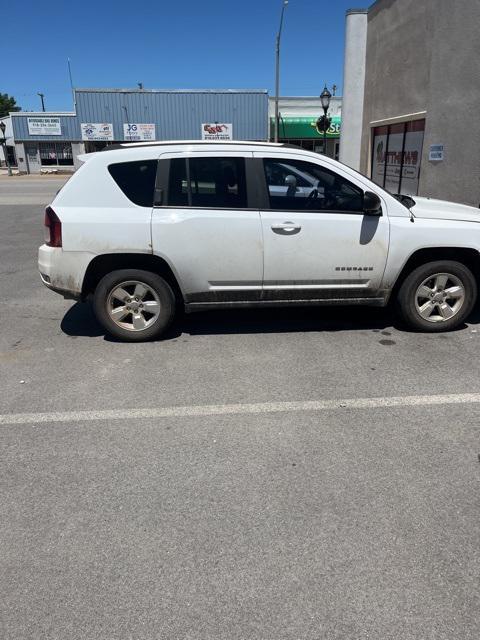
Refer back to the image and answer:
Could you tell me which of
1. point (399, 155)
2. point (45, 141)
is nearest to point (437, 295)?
point (399, 155)

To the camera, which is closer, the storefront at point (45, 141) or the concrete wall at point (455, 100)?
the concrete wall at point (455, 100)

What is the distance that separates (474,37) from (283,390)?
877 cm

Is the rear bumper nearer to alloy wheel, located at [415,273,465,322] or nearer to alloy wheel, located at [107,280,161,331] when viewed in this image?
alloy wheel, located at [107,280,161,331]

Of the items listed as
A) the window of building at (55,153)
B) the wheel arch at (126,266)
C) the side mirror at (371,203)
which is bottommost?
the wheel arch at (126,266)

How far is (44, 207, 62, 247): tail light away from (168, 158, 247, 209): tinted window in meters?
1.06

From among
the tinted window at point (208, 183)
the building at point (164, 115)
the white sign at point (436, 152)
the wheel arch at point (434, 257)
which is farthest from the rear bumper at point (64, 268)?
Answer: the building at point (164, 115)

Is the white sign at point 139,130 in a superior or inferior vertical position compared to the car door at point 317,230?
superior

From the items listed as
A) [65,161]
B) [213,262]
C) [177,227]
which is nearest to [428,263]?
[213,262]

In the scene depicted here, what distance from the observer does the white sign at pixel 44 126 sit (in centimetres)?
4741

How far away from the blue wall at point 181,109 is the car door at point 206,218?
42369 mm

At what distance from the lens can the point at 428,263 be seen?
5.11 m

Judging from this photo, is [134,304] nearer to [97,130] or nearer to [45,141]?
[97,130]

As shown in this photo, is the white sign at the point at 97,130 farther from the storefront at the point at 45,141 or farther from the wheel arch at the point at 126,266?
the wheel arch at the point at 126,266

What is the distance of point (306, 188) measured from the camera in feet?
16.3
